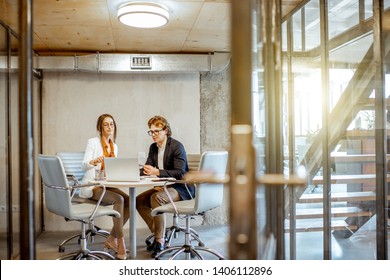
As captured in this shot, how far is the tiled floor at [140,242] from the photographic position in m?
3.82

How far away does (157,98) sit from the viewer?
5.18 metres

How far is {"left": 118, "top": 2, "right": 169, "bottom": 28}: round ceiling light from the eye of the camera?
334cm

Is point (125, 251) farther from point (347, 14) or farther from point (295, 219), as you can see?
point (347, 14)

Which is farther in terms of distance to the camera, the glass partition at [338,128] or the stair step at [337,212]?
the stair step at [337,212]

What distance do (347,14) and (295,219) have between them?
1801mm

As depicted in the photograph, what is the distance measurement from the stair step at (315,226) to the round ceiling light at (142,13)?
2.09 m

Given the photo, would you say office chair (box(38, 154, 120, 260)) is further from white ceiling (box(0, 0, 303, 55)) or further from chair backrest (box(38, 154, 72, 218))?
white ceiling (box(0, 0, 303, 55))

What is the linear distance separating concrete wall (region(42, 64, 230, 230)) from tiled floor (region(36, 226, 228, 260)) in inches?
11.9

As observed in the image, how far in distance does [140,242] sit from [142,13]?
248cm

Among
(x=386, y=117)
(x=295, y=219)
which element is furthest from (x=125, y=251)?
(x=386, y=117)

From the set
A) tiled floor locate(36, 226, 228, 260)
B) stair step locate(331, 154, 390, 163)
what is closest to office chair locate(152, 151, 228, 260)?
tiled floor locate(36, 226, 228, 260)

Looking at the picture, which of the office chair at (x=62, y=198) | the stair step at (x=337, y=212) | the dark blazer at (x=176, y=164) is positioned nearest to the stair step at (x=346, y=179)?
the stair step at (x=337, y=212)

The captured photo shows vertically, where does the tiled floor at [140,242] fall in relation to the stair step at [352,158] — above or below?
below

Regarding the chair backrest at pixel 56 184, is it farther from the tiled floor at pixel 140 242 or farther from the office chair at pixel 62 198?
the tiled floor at pixel 140 242
